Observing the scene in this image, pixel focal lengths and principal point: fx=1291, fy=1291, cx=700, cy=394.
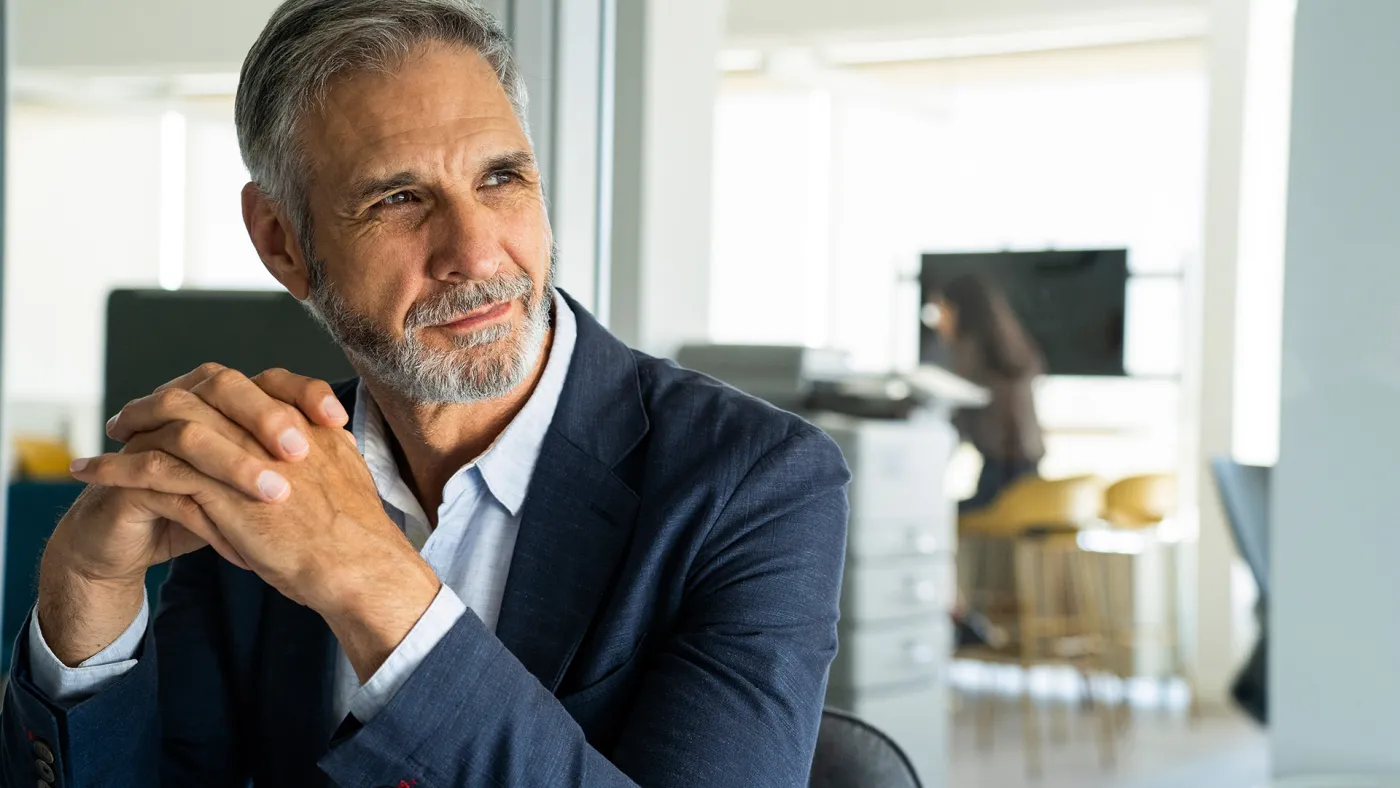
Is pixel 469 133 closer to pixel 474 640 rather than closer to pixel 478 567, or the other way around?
pixel 478 567

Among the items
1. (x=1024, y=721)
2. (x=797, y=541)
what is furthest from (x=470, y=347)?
(x=1024, y=721)

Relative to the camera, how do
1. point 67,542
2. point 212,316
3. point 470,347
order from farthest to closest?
point 212,316 < point 470,347 < point 67,542

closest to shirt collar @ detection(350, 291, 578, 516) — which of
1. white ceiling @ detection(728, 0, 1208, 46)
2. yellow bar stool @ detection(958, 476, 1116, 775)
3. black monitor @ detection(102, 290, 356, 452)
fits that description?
black monitor @ detection(102, 290, 356, 452)

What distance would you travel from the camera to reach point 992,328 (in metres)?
2.74

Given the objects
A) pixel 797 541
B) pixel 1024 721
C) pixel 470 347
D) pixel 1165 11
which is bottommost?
pixel 1024 721

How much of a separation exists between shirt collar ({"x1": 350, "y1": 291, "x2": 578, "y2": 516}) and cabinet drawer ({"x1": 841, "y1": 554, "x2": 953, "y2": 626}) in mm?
1549

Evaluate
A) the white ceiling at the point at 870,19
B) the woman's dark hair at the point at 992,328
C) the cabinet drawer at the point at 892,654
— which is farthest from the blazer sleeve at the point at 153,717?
the white ceiling at the point at 870,19

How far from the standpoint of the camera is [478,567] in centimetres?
111

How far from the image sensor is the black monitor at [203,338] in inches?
76.1

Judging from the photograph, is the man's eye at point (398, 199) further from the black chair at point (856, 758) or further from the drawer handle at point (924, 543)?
the drawer handle at point (924, 543)

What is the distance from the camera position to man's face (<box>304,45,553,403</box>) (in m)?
1.08

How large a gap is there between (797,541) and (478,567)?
0.29 m

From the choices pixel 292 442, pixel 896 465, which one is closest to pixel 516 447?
pixel 292 442

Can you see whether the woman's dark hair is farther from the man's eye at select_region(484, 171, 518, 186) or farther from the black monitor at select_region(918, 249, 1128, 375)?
the man's eye at select_region(484, 171, 518, 186)
